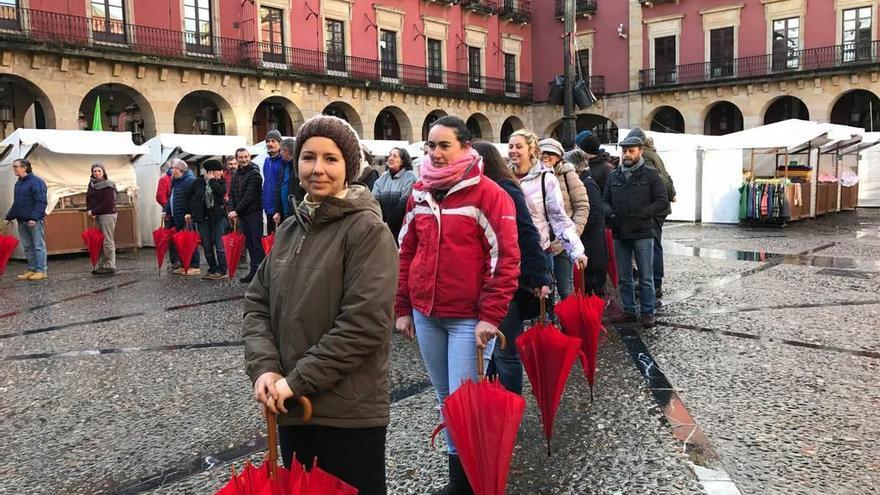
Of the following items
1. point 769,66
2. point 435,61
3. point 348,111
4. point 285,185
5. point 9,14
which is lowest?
point 285,185

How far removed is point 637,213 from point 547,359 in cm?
322

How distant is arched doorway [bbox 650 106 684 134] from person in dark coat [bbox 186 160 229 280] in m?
26.0

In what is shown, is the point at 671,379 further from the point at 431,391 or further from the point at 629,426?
the point at 431,391

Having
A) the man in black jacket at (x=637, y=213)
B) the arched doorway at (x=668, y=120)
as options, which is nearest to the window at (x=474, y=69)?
the arched doorway at (x=668, y=120)

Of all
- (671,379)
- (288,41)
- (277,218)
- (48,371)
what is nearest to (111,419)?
(48,371)

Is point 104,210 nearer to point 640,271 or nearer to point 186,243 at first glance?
point 186,243

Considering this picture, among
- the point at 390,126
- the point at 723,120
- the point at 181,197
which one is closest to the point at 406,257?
the point at 181,197

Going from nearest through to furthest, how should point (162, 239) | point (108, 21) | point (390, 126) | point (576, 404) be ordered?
1. point (576, 404)
2. point (162, 239)
3. point (108, 21)
4. point (390, 126)

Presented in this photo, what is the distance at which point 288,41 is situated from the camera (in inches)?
971

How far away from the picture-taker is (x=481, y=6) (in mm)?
31828

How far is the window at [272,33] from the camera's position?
78.5 ft

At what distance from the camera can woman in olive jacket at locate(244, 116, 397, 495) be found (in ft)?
6.50

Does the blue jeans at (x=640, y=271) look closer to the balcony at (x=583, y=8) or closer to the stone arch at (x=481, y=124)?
the stone arch at (x=481, y=124)

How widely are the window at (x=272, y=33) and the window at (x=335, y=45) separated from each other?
2115mm
